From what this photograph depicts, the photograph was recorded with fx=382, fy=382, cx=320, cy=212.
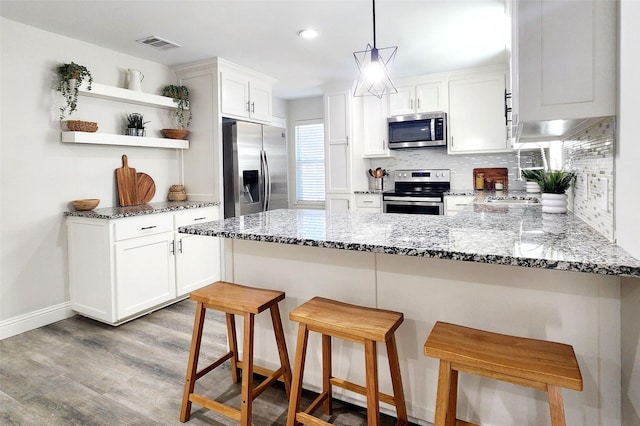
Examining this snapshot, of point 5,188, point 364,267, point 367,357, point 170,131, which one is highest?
point 170,131

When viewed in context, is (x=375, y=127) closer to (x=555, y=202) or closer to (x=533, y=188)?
(x=533, y=188)

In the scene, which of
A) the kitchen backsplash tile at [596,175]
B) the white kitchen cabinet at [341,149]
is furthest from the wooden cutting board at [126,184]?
the kitchen backsplash tile at [596,175]

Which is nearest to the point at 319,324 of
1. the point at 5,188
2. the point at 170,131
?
the point at 5,188

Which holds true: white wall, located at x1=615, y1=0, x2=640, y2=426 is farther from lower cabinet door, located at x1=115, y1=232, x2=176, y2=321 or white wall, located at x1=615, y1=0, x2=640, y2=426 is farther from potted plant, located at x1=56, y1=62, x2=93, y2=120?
potted plant, located at x1=56, y1=62, x2=93, y2=120

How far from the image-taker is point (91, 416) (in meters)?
1.87

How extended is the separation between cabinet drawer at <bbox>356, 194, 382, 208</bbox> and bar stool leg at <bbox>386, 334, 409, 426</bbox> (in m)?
3.28

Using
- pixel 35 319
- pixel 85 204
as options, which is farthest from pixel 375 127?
pixel 35 319

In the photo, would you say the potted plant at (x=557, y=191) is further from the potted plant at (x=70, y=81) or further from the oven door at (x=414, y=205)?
the potted plant at (x=70, y=81)

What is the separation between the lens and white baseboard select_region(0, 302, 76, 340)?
2859 mm

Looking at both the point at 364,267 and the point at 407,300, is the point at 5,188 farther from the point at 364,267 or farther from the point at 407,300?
the point at 407,300

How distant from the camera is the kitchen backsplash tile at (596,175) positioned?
1347 millimetres

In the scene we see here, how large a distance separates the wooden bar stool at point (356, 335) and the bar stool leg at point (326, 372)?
9 centimetres

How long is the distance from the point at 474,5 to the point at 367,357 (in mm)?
2581

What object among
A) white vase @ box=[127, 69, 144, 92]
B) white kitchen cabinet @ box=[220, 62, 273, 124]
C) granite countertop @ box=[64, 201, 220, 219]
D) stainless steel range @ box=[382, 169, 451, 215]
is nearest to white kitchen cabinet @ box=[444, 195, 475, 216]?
stainless steel range @ box=[382, 169, 451, 215]
